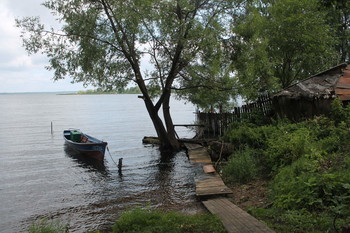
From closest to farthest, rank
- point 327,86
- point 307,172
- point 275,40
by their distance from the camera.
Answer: point 307,172, point 327,86, point 275,40

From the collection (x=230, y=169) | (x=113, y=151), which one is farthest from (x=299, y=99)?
(x=113, y=151)

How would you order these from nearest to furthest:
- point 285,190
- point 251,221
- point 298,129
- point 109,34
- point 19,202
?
1. point 251,221
2. point 285,190
3. point 298,129
4. point 19,202
5. point 109,34

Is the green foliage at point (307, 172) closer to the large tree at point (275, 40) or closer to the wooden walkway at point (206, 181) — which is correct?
the wooden walkway at point (206, 181)

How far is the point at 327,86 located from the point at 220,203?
763 cm

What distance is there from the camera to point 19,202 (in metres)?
12.2

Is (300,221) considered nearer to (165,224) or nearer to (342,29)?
(165,224)

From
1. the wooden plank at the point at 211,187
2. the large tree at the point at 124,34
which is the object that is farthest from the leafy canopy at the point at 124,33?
the wooden plank at the point at 211,187

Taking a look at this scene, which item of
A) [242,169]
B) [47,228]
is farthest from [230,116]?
[47,228]

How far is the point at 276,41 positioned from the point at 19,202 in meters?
16.2

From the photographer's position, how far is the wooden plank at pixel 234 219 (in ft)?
18.6

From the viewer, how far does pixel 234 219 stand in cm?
647

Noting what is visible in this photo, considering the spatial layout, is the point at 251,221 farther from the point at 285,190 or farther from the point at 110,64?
the point at 110,64

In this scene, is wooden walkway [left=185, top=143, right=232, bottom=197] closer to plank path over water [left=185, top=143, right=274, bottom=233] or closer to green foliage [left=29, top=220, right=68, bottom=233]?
plank path over water [left=185, top=143, right=274, bottom=233]

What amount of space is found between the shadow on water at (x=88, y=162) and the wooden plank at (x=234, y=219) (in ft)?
33.2
